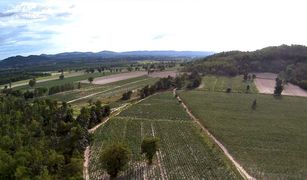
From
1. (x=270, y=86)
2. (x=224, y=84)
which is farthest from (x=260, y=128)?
(x=224, y=84)

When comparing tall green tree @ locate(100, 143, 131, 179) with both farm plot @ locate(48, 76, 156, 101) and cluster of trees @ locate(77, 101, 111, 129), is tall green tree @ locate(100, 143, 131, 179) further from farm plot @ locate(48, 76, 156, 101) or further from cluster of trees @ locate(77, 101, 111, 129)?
farm plot @ locate(48, 76, 156, 101)

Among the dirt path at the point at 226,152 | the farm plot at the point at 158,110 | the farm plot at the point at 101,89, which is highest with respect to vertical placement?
the farm plot at the point at 158,110

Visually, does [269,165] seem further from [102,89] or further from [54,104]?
[102,89]

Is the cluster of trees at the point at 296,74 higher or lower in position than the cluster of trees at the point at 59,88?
higher

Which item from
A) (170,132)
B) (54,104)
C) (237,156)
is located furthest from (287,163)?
(54,104)

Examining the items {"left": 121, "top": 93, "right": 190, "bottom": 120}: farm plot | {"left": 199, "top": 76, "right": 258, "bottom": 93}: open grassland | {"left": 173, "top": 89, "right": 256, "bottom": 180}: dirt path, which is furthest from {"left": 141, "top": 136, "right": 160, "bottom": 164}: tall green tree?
{"left": 199, "top": 76, "right": 258, "bottom": 93}: open grassland

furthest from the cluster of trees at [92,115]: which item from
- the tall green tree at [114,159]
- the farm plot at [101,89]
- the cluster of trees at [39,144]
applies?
the farm plot at [101,89]

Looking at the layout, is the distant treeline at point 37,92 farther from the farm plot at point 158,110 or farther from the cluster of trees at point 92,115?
the cluster of trees at point 92,115
